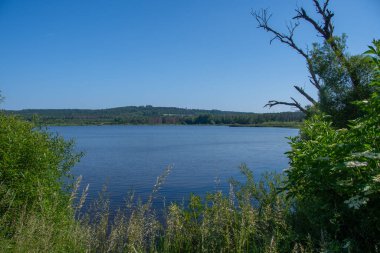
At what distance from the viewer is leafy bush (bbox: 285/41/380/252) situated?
4129 millimetres

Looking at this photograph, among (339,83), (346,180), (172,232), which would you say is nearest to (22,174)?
(172,232)

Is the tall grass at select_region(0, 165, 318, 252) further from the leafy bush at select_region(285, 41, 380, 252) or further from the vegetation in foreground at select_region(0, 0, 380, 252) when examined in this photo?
the leafy bush at select_region(285, 41, 380, 252)

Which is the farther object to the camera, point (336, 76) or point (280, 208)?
point (336, 76)

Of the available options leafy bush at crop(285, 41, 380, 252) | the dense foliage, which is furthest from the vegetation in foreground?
the dense foliage

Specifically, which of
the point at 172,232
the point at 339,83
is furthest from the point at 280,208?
the point at 339,83

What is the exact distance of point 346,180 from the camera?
433cm

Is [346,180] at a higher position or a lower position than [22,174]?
higher

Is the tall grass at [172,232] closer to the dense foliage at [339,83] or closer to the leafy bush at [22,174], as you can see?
the leafy bush at [22,174]

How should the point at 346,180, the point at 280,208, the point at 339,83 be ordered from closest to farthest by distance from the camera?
1. the point at 346,180
2. the point at 280,208
3. the point at 339,83

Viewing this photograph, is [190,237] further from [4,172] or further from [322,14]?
[322,14]

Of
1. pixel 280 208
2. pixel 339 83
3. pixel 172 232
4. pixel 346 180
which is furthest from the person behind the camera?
pixel 339 83

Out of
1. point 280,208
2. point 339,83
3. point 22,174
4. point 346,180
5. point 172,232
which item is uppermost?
point 339,83

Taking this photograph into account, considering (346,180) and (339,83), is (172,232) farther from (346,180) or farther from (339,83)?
(339,83)

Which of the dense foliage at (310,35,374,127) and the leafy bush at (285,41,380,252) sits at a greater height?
the dense foliage at (310,35,374,127)
